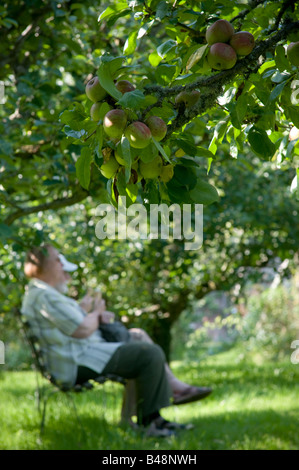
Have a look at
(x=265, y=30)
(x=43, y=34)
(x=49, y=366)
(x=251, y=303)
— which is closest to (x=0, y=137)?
(x=43, y=34)

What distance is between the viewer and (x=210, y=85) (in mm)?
1074

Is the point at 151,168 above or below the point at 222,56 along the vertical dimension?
below

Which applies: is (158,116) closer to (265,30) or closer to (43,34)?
(265,30)

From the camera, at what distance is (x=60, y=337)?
3.47 m

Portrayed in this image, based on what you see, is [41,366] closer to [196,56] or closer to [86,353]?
[86,353]

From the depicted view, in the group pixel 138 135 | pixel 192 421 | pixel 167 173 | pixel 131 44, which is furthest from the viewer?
pixel 192 421

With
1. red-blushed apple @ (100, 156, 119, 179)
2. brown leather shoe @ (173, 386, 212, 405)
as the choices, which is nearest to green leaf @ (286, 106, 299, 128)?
red-blushed apple @ (100, 156, 119, 179)

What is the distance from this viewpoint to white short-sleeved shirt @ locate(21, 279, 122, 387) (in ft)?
11.1

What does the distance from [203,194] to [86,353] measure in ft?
8.41

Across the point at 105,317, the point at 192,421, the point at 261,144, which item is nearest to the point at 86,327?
the point at 105,317

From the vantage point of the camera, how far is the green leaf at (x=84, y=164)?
106 cm

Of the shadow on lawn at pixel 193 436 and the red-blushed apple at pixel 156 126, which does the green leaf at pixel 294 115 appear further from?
the shadow on lawn at pixel 193 436

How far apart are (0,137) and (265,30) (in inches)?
57.0

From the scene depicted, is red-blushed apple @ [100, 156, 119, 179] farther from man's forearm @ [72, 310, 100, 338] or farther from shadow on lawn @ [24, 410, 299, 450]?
man's forearm @ [72, 310, 100, 338]
